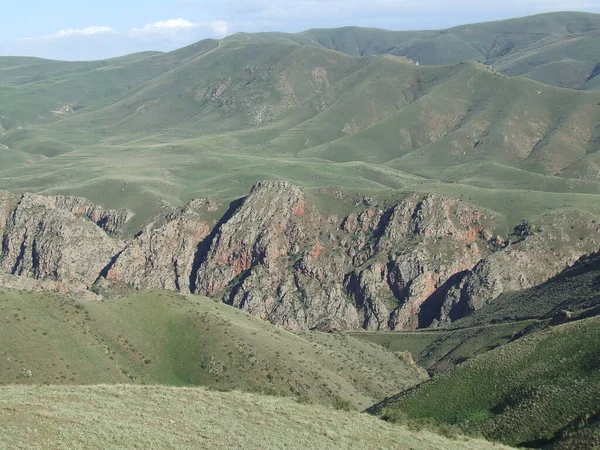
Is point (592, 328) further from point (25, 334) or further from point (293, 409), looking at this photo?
point (25, 334)

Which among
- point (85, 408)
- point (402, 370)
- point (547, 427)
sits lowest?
point (402, 370)

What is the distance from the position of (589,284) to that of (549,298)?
8.76 m

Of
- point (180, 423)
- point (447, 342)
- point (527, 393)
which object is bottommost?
point (447, 342)

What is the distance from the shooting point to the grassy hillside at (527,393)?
209ft

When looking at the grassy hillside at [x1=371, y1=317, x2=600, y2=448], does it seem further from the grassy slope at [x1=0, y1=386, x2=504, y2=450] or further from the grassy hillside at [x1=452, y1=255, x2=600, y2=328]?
the grassy hillside at [x1=452, y1=255, x2=600, y2=328]

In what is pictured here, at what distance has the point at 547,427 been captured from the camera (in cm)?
6369

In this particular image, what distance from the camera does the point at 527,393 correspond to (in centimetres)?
7138

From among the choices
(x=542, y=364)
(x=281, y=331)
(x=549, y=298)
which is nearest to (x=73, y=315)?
(x=281, y=331)

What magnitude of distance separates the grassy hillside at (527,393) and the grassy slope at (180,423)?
708cm

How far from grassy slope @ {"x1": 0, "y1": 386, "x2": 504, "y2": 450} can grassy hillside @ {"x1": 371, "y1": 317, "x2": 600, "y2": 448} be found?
708 centimetres

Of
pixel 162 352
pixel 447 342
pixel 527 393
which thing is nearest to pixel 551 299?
pixel 447 342

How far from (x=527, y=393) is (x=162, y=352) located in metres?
52.8

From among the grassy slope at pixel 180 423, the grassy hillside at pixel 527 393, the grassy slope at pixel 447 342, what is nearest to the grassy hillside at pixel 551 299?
the grassy slope at pixel 447 342

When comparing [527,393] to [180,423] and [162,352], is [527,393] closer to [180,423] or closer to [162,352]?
[180,423]
